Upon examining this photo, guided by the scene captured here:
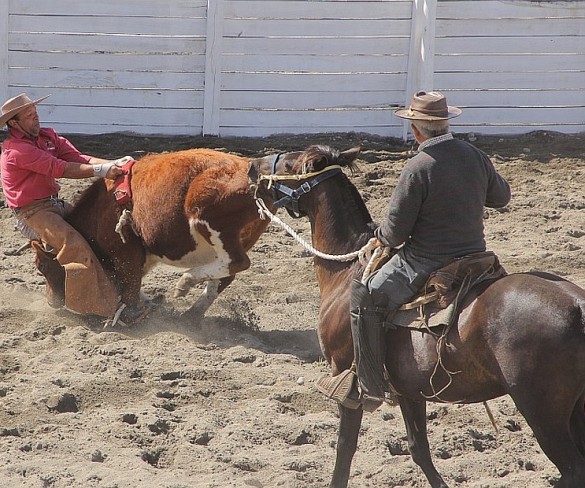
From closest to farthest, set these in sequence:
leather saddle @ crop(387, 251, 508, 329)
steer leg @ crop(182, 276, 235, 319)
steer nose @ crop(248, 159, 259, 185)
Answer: leather saddle @ crop(387, 251, 508, 329)
steer nose @ crop(248, 159, 259, 185)
steer leg @ crop(182, 276, 235, 319)

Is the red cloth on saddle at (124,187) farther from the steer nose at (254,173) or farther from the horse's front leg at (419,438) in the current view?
the horse's front leg at (419,438)

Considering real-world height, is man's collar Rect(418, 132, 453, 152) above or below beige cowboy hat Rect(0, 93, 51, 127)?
above

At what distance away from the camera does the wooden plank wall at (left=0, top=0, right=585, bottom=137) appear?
11.7 m

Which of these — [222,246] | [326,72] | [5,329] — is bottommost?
[5,329]

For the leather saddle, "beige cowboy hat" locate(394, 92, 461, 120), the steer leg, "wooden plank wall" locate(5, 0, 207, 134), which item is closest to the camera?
the leather saddle

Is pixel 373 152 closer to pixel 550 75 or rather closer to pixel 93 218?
pixel 550 75

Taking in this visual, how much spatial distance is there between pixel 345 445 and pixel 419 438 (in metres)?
0.38

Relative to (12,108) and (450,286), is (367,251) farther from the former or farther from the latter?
(12,108)

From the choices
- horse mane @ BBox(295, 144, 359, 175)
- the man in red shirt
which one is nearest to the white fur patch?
the man in red shirt

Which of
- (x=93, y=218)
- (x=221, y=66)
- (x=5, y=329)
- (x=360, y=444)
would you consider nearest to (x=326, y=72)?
(x=221, y=66)

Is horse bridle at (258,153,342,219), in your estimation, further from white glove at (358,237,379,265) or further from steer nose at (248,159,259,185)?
white glove at (358,237,379,265)

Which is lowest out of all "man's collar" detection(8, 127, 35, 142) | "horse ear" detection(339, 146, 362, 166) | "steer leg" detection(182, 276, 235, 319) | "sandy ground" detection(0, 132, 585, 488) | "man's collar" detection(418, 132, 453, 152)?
"sandy ground" detection(0, 132, 585, 488)

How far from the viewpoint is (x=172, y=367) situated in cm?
664

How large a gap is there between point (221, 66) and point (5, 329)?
5.23 m
